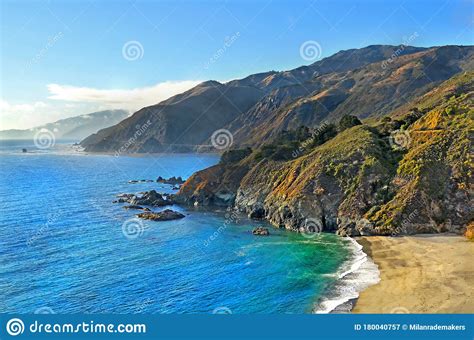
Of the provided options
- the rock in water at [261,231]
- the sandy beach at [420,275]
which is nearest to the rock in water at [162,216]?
the rock in water at [261,231]

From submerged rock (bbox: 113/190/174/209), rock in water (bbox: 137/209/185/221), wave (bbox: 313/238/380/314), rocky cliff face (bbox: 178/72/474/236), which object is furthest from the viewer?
submerged rock (bbox: 113/190/174/209)

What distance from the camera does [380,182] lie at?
6694 centimetres

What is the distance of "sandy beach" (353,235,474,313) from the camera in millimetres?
36312

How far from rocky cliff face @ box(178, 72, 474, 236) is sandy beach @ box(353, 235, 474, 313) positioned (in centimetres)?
462

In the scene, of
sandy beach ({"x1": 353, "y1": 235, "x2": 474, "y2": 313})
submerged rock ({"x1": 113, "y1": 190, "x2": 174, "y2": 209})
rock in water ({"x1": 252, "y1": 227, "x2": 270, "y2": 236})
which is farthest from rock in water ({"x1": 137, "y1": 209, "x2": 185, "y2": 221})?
sandy beach ({"x1": 353, "y1": 235, "x2": 474, "y2": 313})

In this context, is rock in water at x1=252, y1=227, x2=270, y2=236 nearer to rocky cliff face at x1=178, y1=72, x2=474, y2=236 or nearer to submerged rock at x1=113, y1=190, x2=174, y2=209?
rocky cliff face at x1=178, y1=72, x2=474, y2=236

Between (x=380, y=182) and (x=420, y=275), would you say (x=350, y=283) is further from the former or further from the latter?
(x=380, y=182)

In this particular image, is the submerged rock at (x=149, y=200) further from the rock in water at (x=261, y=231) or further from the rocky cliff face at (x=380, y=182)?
the rock in water at (x=261, y=231)

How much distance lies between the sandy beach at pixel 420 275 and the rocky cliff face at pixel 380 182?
4.62m

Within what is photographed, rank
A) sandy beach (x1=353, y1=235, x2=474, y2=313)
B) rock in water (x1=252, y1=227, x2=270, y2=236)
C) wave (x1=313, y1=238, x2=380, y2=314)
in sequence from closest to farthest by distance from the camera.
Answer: sandy beach (x1=353, y1=235, x2=474, y2=313)
wave (x1=313, y1=238, x2=380, y2=314)
rock in water (x1=252, y1=227, x2=270, y2=236)

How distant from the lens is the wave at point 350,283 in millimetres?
37500

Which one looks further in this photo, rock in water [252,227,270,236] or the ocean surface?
rock in water [252,227,270,236]

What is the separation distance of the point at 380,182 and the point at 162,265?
3623 centimetres

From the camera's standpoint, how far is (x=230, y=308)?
3856cm
